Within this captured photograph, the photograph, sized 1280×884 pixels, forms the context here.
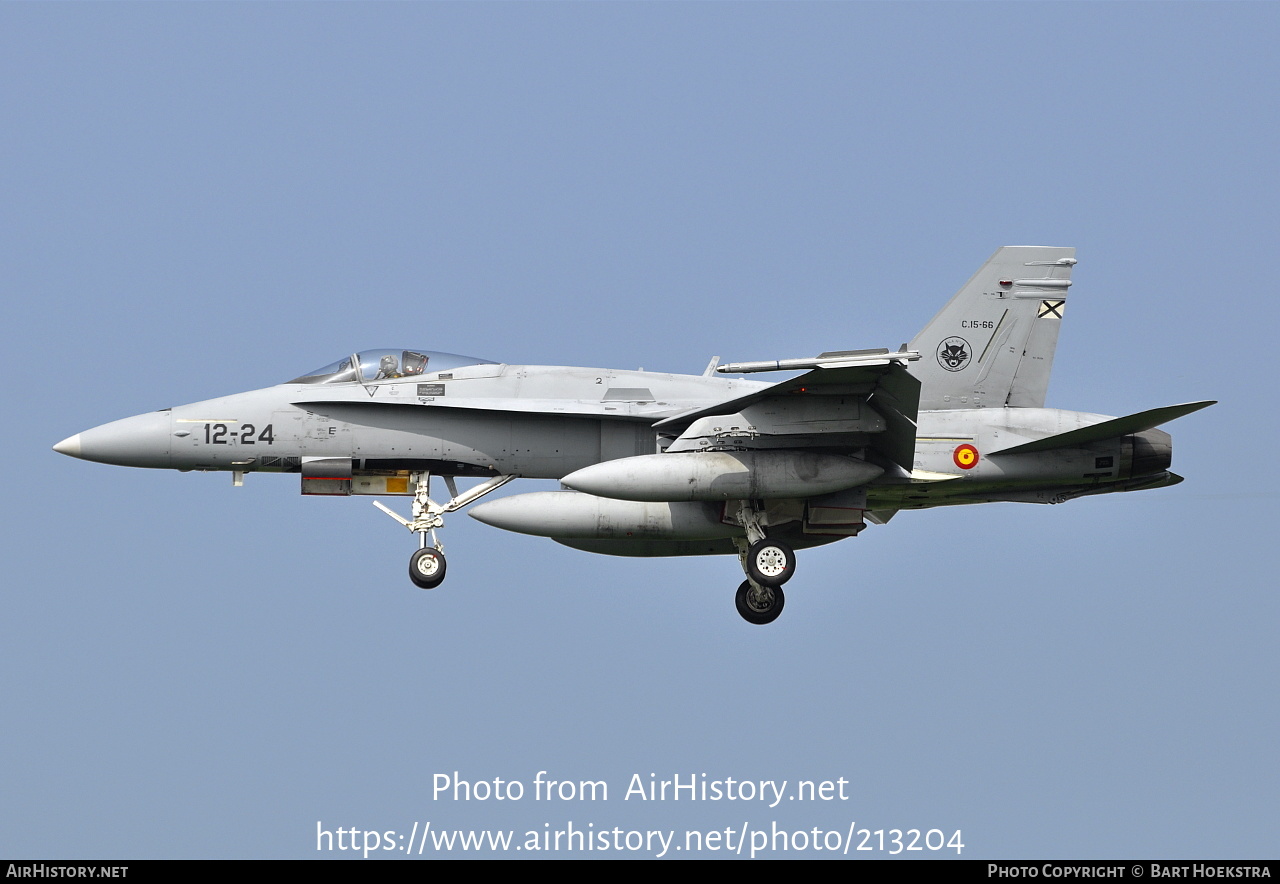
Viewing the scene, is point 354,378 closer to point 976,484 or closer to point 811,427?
point 811,427

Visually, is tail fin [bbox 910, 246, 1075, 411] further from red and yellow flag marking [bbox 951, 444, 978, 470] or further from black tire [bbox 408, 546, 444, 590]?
black tire [bbox 408, 546, 444, 590]

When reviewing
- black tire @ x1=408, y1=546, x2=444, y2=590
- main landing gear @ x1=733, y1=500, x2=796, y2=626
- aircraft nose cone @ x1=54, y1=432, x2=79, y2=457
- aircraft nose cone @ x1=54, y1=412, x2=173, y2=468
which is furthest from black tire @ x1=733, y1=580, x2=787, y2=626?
aircraft nose cone @ x1=54, y1=432, x2=79, y2=457

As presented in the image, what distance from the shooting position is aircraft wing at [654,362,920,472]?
1959 centimetres

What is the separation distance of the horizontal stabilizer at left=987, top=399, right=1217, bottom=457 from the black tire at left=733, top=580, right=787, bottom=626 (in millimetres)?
3126

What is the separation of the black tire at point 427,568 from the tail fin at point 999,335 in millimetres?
6169

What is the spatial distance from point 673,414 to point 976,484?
3709 millimetres

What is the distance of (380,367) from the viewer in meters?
21.6

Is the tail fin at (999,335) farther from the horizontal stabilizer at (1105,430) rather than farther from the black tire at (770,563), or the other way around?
the black tire at (770,563)

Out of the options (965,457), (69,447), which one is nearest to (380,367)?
(69,447)

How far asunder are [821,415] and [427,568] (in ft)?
16.2

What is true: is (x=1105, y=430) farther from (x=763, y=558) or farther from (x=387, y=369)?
(x=387, y=369)

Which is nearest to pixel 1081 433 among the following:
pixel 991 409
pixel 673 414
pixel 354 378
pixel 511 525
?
pixel 991 409
